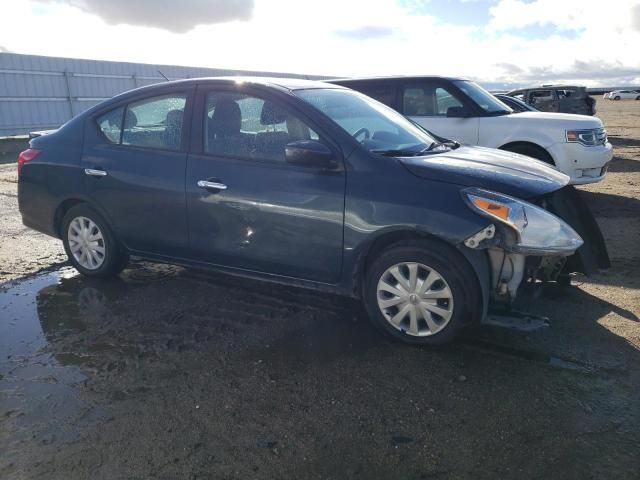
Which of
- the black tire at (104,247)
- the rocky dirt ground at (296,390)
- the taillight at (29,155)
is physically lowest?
the rocky dirt ground at (296,390)

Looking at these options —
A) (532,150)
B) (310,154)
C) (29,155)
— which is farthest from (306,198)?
(532,150)

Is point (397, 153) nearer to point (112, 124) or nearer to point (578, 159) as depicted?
point (112, 124)

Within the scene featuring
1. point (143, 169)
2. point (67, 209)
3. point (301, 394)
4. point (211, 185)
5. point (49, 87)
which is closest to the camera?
point (301, 394)

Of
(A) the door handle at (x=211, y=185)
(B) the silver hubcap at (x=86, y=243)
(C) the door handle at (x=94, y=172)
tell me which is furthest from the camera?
(B) the silver hubcap at (x=86, y=243)

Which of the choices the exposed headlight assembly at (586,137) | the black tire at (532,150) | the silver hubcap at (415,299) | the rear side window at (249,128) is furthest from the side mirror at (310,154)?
the exposed headlight assembly at (586,137)

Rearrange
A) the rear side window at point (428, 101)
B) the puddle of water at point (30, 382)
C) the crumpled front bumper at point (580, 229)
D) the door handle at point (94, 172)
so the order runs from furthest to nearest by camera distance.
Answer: the rear side window at point (428, 101) → the door handle at point (94, 172) → the crumpled front bumper at point (580, 229) → the puddle of water at point (30, 382)

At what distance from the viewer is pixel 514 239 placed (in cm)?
319

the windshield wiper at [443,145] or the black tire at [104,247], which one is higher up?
the windshield wiper at [443,145]

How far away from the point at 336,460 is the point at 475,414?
32.6 inches

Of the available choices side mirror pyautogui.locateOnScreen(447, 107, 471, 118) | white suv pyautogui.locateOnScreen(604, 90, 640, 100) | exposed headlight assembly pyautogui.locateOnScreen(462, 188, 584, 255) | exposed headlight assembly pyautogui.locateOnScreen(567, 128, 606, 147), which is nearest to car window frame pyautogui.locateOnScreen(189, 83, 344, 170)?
exposed headlight assembly pyautogui.locateOnScreen(462, 188, 584, 255)

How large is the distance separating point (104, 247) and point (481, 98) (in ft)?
19.0

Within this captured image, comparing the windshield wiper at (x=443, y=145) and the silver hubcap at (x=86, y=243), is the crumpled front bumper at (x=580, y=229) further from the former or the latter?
the silver hubcap at (x=86, y=243)

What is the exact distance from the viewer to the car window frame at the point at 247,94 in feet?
12.1

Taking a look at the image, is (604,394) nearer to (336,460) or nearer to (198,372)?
(336,460)
